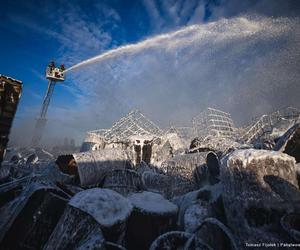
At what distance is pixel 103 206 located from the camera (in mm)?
2656

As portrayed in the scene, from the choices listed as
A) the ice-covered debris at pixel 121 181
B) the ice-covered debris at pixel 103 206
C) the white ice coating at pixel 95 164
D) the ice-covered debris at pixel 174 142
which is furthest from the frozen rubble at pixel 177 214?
the ice-covered debris at pixel 174 142

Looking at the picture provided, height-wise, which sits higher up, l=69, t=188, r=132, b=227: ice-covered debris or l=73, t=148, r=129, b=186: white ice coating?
l=73, t=148, r=129, b=186: white ice coating

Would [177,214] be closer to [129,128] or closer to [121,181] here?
[121,181]

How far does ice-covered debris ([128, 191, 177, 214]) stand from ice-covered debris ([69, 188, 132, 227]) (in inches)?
22.3

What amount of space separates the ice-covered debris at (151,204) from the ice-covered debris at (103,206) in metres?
0.57

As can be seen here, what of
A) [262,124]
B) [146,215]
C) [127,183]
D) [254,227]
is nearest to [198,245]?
[254,227]

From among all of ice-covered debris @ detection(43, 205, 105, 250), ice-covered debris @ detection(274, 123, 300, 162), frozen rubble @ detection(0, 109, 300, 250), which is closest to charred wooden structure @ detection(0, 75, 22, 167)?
frozen rubble @ detection(0, 109, 300, 250)

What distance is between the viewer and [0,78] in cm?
298

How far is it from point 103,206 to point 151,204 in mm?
1197

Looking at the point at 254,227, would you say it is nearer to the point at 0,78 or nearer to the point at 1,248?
the point at 1,248

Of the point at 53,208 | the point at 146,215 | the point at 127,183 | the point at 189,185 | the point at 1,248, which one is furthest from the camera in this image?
the point at 189,185

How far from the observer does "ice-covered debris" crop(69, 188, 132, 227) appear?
2.54 m

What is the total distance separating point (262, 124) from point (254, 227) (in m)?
14.0

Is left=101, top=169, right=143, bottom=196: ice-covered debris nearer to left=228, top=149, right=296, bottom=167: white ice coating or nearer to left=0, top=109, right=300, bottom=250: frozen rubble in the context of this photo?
left=0, top=109, right=300, bottom=250: frozen rubble
